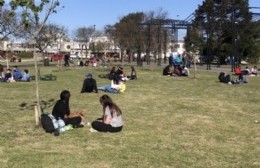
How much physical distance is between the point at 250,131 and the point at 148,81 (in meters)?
15.9

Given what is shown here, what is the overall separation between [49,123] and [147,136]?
90.9 inches

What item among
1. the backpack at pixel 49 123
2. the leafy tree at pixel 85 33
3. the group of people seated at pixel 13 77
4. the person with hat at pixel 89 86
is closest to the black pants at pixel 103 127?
the backpack at pixel 49 123

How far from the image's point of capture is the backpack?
11.3m

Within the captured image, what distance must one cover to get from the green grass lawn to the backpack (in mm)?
179

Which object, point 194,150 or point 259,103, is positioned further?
point 259,103

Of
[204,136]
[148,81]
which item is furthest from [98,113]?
[148,81]

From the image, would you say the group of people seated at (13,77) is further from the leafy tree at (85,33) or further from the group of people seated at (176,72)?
the leafy tree at (85,33)

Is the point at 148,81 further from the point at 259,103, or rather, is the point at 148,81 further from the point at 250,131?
the point at 250,131

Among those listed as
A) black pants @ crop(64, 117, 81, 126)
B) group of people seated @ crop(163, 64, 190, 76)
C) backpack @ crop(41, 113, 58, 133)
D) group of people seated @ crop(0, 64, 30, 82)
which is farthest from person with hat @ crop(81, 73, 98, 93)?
group of people seated @ crop(163, 64, 190, 76)

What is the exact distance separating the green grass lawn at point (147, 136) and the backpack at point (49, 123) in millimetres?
179

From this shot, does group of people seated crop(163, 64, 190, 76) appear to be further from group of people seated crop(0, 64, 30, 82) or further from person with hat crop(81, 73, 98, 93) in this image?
person with hat crop(81, 73, 98, 93)

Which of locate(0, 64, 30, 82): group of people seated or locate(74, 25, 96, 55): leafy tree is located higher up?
locate(74, 25, 96, 55): leafy tree

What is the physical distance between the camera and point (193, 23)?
48.1 meters

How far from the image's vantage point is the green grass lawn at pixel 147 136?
29.2ft
